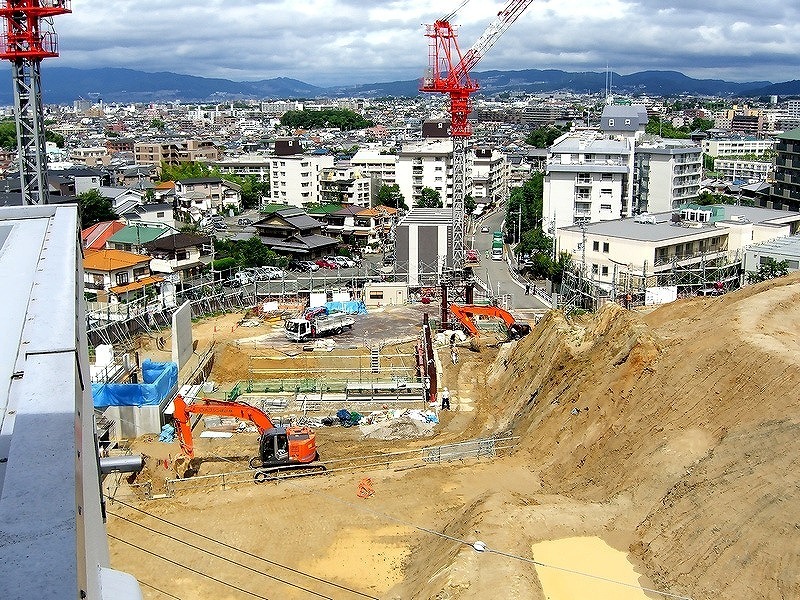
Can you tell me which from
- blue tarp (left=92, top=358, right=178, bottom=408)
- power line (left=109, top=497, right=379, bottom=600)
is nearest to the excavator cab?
power line (left=109, top=497, right=379, bottom=600)

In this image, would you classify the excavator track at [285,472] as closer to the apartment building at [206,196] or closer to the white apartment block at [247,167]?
the apartment building at [206,196]

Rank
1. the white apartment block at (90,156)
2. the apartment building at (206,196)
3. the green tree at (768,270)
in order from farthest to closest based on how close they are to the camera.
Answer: the white apartment block at (90,156) → the apartment building at (206,196) → the green tree at (768,270)

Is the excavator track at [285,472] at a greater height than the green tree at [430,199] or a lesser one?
lesser

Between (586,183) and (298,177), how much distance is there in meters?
22.2

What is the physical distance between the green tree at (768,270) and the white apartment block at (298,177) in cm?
3236

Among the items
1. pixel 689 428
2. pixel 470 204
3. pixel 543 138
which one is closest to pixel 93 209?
pixel 470 204

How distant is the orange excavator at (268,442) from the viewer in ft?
47.6

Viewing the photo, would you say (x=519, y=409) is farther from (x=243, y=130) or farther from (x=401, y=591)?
(x=243, y=130)

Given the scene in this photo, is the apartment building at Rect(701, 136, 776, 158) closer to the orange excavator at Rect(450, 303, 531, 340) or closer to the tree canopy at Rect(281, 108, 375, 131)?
the tree canopy at Rect(281, 108, 375, 131)

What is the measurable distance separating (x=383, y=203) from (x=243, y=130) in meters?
72.5

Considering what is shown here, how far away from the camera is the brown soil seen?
9625mm

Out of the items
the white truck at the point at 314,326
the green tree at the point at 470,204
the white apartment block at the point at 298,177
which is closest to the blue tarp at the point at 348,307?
the white truck at the point at 314,326

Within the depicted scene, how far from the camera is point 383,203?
174 feet

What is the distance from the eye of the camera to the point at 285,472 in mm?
14562
